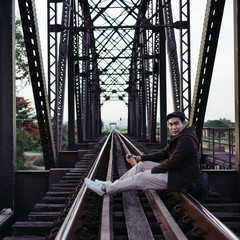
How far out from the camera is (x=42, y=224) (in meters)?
2.99

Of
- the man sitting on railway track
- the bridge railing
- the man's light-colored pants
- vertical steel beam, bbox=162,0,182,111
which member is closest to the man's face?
the man sitting on railway track

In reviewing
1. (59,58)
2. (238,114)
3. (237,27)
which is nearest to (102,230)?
(238,114)

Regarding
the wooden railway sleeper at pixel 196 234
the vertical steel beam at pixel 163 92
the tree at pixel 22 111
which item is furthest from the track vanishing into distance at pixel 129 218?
the tree at pixel 22 111

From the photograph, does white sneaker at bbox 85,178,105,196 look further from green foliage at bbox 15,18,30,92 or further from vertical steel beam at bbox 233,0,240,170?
green foliage at bbox 15,18,30,92

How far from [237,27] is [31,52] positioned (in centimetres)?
393

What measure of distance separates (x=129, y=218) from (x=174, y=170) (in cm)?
89

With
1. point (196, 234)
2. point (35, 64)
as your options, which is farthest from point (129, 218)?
point (35, 64)

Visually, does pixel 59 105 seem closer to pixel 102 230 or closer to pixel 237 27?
pixel 237 27

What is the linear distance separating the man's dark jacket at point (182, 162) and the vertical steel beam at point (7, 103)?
2.68 meters

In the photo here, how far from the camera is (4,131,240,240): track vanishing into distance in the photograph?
8.76 feet

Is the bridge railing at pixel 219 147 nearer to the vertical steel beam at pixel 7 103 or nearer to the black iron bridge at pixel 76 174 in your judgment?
the black iron bridge at pixel 76 174

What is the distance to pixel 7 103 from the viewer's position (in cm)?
506

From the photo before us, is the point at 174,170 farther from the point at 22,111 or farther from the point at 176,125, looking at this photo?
the point at 22,111

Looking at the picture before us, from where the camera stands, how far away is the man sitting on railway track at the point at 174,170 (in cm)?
361
